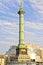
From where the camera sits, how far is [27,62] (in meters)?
29.4

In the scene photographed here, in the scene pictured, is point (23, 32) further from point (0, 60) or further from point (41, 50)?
point (41, 50)

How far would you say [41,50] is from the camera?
225 ft

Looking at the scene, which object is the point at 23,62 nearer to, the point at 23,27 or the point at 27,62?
the point at 27,62

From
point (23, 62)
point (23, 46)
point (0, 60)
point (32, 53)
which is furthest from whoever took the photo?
point (32, 53)

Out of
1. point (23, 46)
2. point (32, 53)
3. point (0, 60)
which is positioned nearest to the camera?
point (23, 46)

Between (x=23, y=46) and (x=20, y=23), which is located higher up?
(x=20, y=23)

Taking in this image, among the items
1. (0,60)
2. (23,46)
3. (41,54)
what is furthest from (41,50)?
(23,46)

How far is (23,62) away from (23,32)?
5331 millimetres

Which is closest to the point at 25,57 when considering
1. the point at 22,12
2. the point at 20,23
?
the point at 20,23

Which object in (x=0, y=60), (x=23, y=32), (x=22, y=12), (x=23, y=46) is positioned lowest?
(x=0, y=60)

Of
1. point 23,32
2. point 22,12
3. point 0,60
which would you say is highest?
point 22,12

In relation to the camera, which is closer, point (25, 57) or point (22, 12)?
point (25, 57)

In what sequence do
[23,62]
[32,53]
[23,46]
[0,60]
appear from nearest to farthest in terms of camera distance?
[23,62] < [23,46] < [0,60] < [32,53]

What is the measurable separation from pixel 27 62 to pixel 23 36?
15.3 ft
